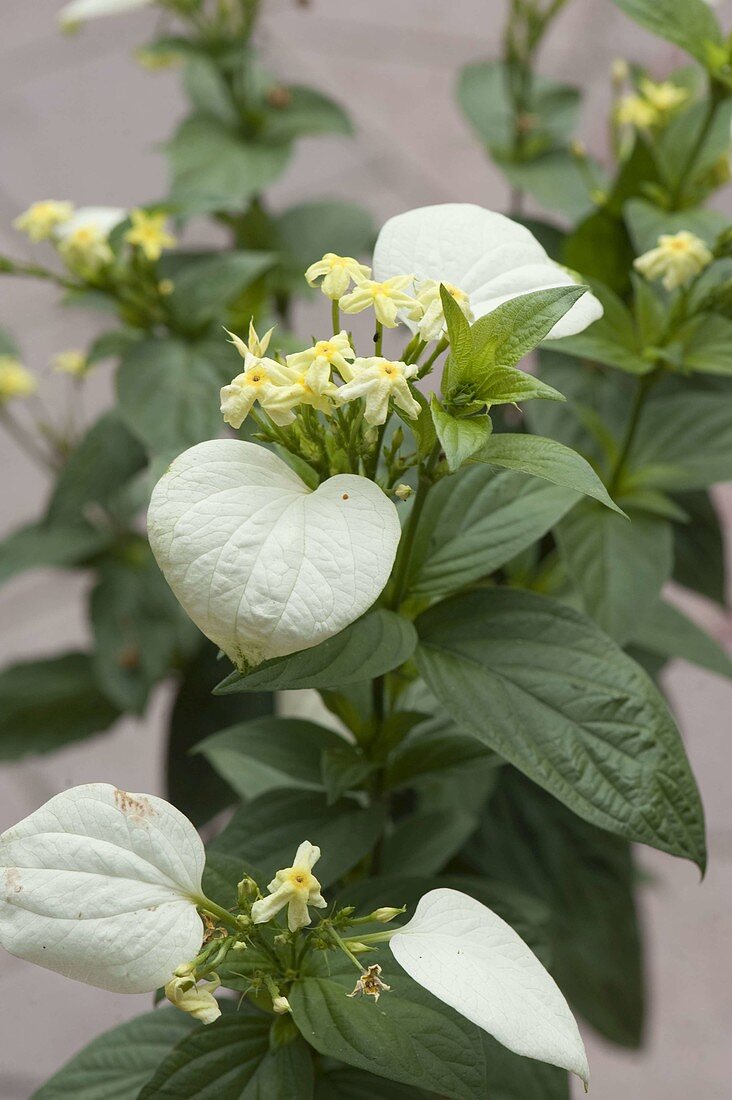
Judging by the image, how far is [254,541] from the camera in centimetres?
36

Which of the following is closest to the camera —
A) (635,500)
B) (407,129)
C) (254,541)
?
(254,541)

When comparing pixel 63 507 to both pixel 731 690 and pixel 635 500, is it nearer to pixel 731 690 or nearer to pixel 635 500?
pixel 635 500

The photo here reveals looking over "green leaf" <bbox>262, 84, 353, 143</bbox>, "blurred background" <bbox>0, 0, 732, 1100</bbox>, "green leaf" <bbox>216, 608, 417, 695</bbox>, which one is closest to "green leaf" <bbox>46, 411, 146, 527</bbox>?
"green leaf" <bbox>262, 84, 353, 143</bbox>

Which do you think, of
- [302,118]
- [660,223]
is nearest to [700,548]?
[660,223]

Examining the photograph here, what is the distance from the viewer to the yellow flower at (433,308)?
1.30 ft

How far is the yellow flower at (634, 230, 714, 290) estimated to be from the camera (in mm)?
521

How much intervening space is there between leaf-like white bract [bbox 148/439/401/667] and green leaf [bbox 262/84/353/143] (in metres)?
0.50

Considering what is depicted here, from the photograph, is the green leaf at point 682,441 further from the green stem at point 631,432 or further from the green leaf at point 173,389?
the green leaf at point 173,389

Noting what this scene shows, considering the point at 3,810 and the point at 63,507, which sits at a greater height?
the point at 63,507

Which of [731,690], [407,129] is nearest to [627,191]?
[731,690]

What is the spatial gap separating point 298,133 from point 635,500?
1.23 feet

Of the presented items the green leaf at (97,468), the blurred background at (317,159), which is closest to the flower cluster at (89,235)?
the green leaf at (97,468)

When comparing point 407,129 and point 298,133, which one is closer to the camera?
point 298,133

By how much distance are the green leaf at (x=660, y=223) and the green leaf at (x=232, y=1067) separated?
0.43m
